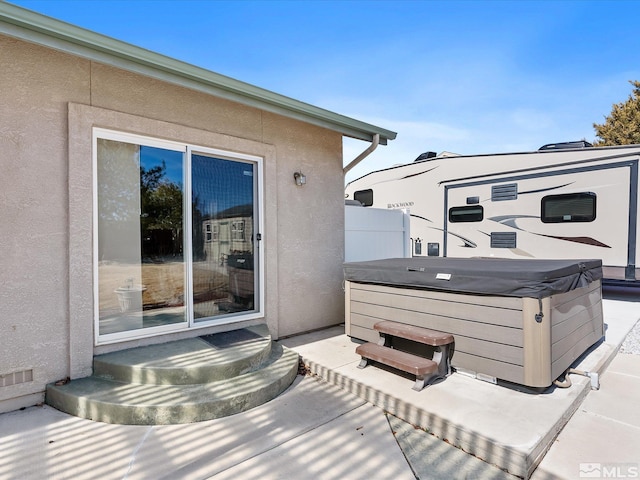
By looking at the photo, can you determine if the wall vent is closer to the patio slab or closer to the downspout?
the patio slab

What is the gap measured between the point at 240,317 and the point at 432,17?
537 centimetres

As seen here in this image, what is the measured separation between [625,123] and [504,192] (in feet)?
46.3

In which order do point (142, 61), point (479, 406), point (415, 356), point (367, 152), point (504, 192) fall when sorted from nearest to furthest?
1. point (479, 406)
2. point (142, 61)
3. point (415, 356)
4. point (367, 152)
5. point (504, 192)

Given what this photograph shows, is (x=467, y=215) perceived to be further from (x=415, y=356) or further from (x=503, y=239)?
(x=415, y=356)

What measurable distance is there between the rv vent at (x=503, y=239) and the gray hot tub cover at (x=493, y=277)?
11.7 ft

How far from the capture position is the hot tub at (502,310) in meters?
2.46

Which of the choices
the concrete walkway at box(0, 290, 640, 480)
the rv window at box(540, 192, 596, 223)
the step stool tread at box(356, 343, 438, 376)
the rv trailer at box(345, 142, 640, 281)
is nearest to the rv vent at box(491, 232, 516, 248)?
the rv trailer at box(345, 142, 640, 281)

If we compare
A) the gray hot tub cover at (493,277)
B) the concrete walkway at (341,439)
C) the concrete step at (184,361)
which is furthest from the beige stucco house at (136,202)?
the gray hot tub cover at (493,277)

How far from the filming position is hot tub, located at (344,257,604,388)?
2457 mm

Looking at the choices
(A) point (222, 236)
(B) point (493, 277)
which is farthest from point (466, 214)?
(A) point (222, 236)

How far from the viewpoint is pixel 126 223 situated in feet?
10.1

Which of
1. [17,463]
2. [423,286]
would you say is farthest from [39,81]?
[423,286]

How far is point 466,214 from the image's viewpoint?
7.64 m

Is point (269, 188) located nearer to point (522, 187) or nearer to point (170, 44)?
point (170, 44)
